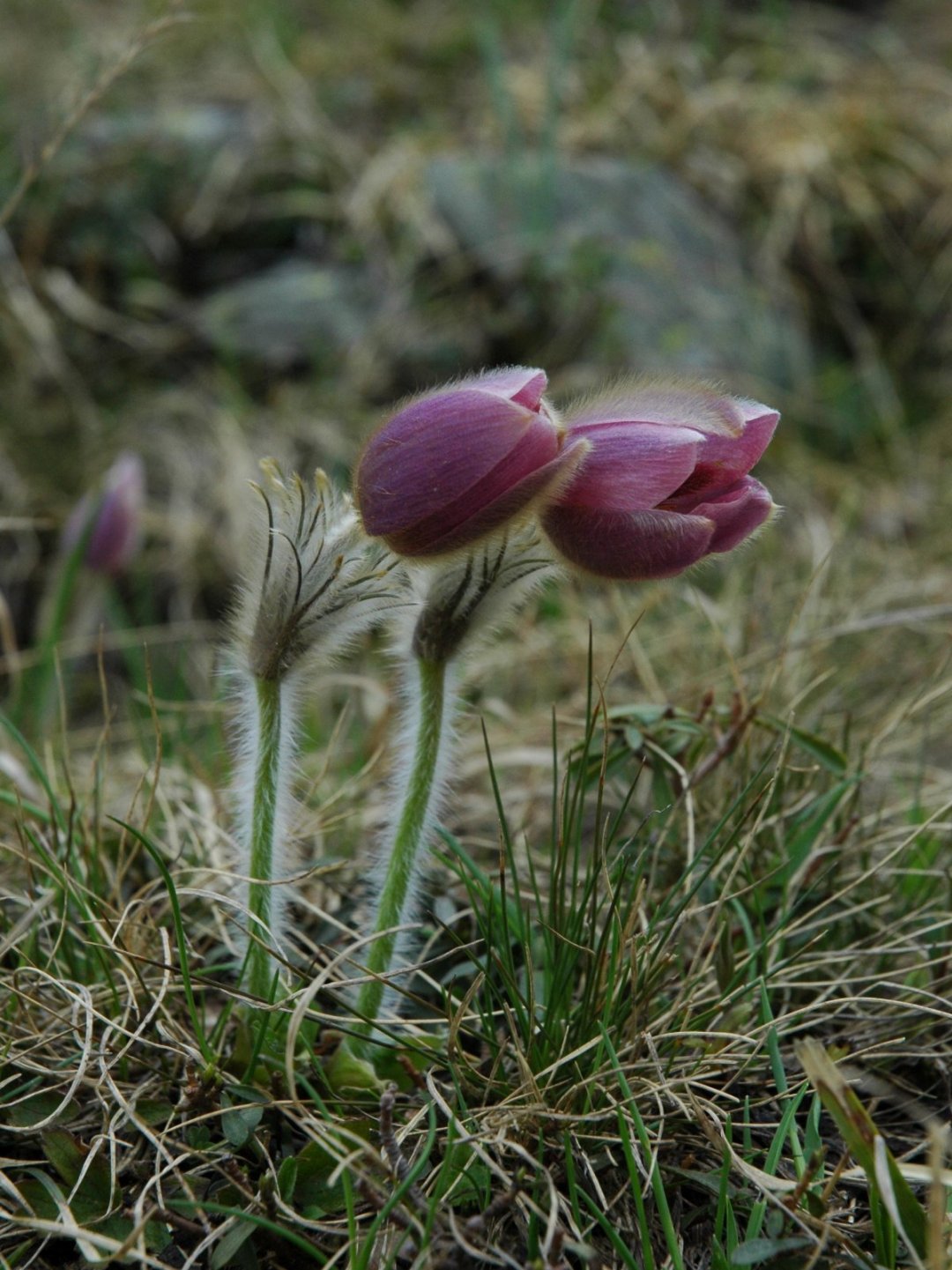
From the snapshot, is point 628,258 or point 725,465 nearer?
point 725,465

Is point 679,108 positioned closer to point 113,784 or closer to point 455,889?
point 113,784

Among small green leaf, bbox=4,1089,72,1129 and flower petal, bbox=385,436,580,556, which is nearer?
flower petal, bbox=385,436,580,556

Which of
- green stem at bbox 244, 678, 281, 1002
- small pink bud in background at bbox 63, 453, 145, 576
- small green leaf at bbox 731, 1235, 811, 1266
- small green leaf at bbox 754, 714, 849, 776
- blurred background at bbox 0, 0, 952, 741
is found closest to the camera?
small green leaf at bbox 731, 1235, 811, 1266

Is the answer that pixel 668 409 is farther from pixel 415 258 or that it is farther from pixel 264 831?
pixel 415 258

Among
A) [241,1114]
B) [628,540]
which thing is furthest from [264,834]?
[628,540]

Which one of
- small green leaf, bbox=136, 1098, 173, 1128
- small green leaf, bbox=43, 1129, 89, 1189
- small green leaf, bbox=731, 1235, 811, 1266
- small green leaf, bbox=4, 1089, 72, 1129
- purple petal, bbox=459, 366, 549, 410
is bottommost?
small green leaf, bbox=4, 1089, 72, 1129

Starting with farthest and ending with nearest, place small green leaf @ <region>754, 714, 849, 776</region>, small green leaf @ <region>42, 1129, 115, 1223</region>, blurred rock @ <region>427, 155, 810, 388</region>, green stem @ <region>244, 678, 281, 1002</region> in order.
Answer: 1. blurred rock @ <region>427, 155, 810, 388</region>
2. small green leaf @ <region>754, 714, 849, 776</region>
3. green stem @ <region>244, 678, 281, 1002</region>
4. small green leaf @ <region>42, 1129, 115, 1223</region>

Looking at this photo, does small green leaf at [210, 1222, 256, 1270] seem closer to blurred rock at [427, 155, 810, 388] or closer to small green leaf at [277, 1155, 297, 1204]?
small green leaf at [277, 1155, 297, 1204]

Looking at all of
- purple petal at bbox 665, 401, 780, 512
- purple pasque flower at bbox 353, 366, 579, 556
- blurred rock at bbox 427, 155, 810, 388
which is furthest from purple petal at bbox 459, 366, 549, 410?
blurred rock at bbox 427, 155, 810, 388
